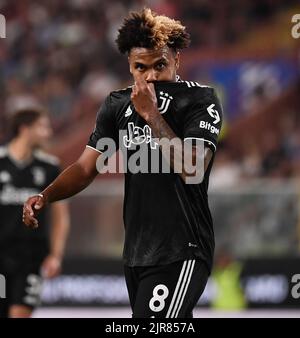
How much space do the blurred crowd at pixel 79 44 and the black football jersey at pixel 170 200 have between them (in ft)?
40.2

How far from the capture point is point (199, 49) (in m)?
18.0

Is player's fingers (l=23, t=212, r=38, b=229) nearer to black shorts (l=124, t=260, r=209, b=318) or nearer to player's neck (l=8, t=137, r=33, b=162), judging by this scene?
black shorts (l=124, t=260, r=209, b=318)

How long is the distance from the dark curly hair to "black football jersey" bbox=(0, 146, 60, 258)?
144 inches

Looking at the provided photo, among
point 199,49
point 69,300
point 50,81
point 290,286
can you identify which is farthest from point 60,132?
point 290,286

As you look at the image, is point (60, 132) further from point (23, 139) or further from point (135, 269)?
point (135, 269)

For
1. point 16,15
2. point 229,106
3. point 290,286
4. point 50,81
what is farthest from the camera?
point 16,15

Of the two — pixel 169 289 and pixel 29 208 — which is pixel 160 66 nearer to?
pixel 29 208

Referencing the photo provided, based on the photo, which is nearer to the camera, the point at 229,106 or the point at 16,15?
the point at 229,106

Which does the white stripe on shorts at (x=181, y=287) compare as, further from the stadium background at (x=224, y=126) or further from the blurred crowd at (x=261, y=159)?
the blurred crowd at (x=261, y=159)

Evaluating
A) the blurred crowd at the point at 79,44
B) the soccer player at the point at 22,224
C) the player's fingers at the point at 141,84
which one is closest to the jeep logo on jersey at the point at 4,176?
the soccer player at the point at 22,224

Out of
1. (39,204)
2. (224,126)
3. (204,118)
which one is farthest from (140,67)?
(224,126)

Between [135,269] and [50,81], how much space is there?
46.3 feet

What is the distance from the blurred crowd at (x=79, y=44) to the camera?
60.1ft
